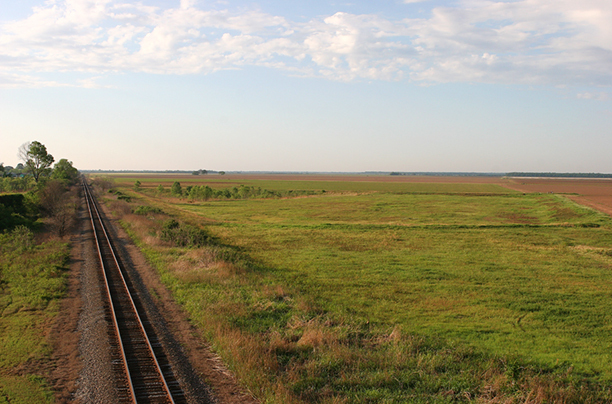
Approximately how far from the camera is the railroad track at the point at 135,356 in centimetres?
872

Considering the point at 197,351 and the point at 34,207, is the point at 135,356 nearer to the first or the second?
the point at 197,351

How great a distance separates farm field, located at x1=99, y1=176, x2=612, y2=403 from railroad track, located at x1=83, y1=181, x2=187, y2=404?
159cm

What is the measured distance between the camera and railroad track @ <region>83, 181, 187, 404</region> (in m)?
8.72

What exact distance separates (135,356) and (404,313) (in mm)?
10056

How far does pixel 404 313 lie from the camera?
15.8 metres

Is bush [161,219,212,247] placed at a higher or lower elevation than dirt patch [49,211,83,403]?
higher

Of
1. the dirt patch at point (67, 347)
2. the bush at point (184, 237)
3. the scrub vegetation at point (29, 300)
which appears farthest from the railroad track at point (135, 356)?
the bush at point (184, 237)

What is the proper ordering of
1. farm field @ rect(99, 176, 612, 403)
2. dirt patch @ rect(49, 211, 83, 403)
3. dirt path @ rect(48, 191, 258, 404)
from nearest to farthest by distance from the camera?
dirt path @ rect(48, 191, 258, 404) → dirt patch @ rect(49, 211, 83, 403) → farm field @ rect(99, 176, 612, 403)

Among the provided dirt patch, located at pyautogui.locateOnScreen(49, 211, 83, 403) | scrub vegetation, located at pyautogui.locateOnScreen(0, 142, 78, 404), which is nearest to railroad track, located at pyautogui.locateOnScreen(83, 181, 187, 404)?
dirt patch, located at pyautogui.locateOnScreen(49, 211, 83, 403)

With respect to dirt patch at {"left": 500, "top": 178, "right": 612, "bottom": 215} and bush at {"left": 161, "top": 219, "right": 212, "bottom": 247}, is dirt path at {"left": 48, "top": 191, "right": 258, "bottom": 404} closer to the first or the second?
bush at {"left": 161, "top": 219, "right": 212, "bottom": 247}

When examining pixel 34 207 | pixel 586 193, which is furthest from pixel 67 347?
pixel 586 193

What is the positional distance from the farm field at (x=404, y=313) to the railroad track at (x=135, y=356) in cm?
159

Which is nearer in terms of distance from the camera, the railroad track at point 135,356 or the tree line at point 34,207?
the railroad track at point 135,356

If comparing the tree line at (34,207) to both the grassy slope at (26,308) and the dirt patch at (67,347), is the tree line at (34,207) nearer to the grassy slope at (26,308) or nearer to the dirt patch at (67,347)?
the grassy slope at (26,308)
